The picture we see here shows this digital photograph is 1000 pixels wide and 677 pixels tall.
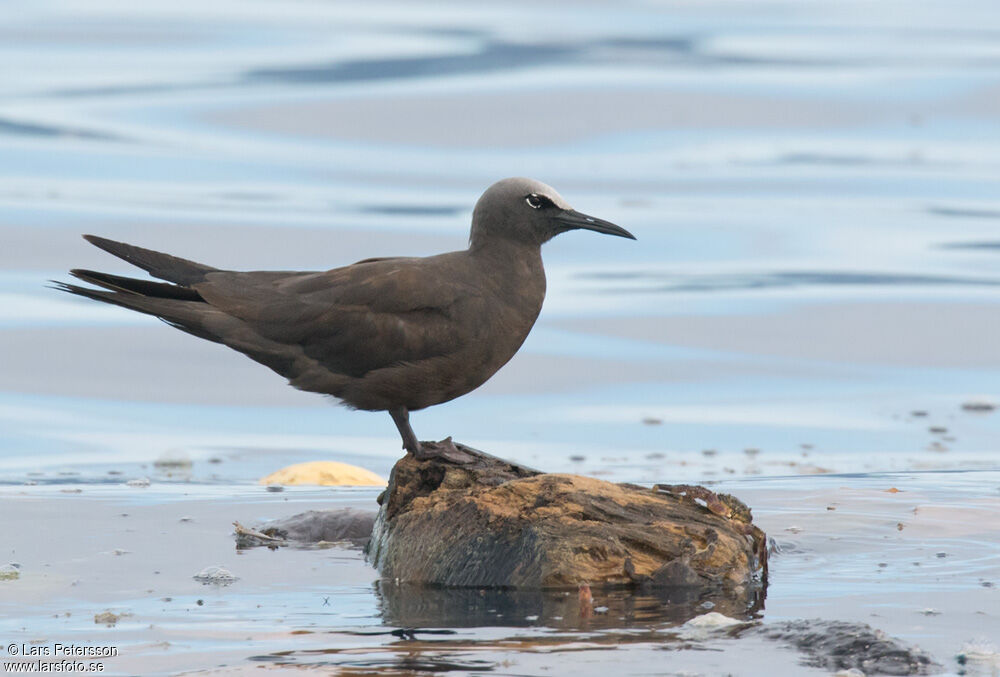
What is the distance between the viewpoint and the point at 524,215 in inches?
347

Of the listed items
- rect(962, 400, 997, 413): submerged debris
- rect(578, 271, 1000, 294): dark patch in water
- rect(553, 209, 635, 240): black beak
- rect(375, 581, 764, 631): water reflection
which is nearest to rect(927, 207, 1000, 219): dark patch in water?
rect(578, 271, 1000, 294): dark patch in water

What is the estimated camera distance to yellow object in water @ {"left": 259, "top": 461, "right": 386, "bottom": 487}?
10.8 metres

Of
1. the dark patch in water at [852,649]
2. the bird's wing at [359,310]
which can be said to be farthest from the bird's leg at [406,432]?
the dark patch in water at [852,649]

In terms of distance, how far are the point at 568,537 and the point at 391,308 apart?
5.93ft

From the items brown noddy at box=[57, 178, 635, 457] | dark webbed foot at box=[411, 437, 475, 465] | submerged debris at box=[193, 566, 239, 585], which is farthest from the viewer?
brown noddy at box=[57, 178, 635, 457]

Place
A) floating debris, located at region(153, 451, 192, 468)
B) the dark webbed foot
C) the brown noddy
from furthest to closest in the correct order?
1. floating debris, located at region(153, 451, 192, 468)
2. the brown noddy
3. the dark webbed foot

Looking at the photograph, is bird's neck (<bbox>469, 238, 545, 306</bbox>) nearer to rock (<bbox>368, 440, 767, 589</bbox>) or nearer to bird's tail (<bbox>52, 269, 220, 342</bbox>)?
rock (<bbox>368, 440, 767, 589</bbox>)

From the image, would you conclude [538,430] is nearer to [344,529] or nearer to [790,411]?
[790,411]

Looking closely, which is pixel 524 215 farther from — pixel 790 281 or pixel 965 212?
pixel 965 212

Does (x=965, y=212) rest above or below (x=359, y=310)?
above

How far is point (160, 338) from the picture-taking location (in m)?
16.6

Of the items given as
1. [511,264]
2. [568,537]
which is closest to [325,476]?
[511,264]

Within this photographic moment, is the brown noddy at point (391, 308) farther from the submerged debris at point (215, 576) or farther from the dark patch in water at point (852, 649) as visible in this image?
the dark patch in water at point (852, 649)

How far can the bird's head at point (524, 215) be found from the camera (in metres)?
8.80
